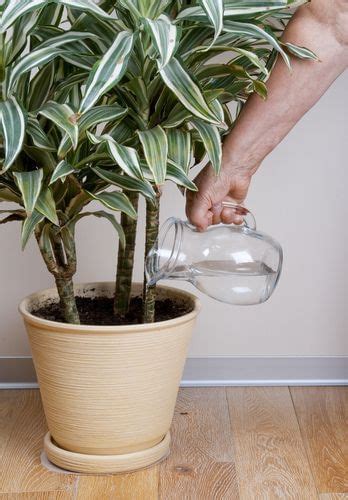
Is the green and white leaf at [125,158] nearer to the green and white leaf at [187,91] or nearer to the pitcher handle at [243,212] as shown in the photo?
the green and white leaf at [187,91]

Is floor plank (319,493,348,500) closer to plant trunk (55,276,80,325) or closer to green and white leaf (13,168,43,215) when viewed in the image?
plant trunk (55,276,80,325)

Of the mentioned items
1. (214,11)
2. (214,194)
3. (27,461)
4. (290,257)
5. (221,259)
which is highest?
(214,11)

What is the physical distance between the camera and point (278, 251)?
6.15 feet

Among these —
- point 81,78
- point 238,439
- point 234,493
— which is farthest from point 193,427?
point 81,78

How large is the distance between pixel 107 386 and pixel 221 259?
0.38 meters

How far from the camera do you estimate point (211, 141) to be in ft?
5.54

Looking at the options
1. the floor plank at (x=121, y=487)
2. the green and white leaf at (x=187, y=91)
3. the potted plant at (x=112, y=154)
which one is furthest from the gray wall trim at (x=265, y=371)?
the green and white leaf at (x=187, y=91)

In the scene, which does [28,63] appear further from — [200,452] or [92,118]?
[200,452]

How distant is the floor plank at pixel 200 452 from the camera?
6.21ft

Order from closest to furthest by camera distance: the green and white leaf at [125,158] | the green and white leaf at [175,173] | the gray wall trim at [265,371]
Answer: the green and white leaf at [125,158]
the green and white leaf at [175,173]
the gray wall trim at [265,371]

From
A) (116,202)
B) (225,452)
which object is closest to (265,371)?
(225,452)

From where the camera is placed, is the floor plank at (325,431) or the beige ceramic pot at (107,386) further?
the floor plank at (325,431)

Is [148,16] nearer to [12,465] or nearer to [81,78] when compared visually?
[81,78]

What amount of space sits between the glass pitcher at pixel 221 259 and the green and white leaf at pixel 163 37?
1.58 feet
